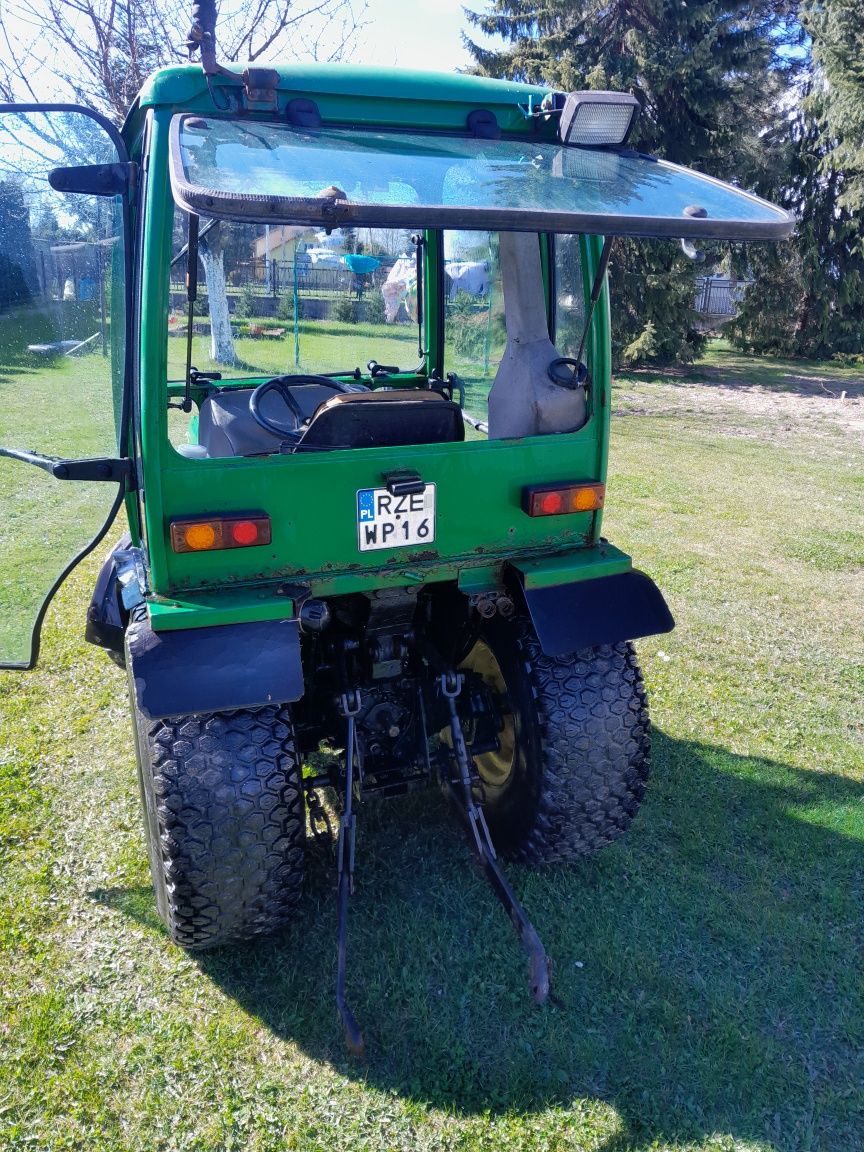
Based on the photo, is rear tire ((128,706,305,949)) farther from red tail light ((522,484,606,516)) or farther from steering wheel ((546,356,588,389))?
steering wheel ((546,356,588,389))

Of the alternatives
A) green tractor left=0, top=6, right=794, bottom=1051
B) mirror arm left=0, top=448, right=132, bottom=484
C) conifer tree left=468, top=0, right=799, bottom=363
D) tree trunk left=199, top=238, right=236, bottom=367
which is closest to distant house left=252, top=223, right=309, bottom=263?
green tractor left=0, top=6, right=794, bottom=1051

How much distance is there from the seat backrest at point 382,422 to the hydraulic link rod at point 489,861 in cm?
81

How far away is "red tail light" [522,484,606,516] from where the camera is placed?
274 centimetres

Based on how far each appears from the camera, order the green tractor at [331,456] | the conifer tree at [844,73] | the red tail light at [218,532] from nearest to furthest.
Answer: the green tractor at [331,456], the red tail light at [218,532], the conifer tree at [844,73]

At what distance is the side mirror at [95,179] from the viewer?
7.93 ft

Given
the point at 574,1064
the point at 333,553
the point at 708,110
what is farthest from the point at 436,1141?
the point at 708,110

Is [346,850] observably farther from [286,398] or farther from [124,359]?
[124,359]

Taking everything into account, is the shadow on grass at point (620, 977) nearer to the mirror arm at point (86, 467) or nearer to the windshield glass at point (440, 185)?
the mirror arm at point (86, 467)

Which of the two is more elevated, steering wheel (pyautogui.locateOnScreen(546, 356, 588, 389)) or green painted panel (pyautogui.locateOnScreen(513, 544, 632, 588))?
steering wheel (pyautogui.locateOnScreen(546, 356, 588, 389))

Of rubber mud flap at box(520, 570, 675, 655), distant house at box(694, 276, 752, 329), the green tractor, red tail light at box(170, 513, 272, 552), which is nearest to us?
the green tractor

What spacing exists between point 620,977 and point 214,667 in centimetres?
159

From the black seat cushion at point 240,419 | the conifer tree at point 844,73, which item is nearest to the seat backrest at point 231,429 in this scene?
the black seat cushion at point 240,419

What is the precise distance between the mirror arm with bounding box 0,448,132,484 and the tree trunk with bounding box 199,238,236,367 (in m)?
0.63

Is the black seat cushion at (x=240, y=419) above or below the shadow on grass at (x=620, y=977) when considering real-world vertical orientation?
above
